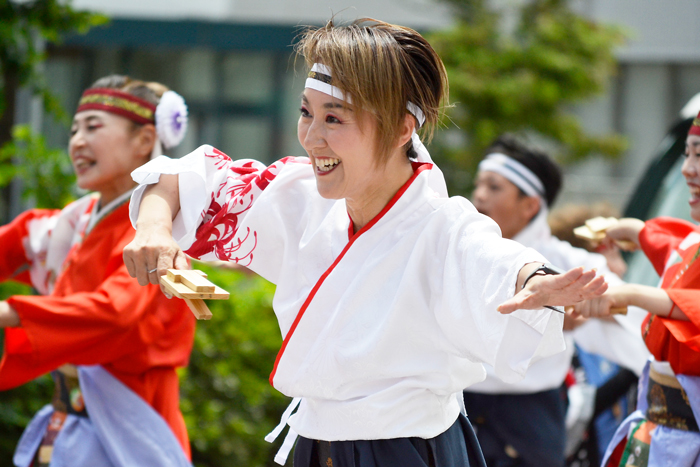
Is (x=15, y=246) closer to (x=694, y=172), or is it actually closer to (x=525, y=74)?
(x=694, y=172)

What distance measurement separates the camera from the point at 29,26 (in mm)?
3830

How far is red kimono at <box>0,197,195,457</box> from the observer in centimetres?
239

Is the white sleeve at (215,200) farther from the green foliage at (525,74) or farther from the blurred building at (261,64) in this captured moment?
the blurred building at (261,64)

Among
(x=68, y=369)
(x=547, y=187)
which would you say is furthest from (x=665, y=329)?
(x=68, y=369)

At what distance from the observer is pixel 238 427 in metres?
4.48

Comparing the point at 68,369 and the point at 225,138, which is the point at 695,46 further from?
the point at 68,369

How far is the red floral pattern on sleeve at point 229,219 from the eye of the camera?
207cm

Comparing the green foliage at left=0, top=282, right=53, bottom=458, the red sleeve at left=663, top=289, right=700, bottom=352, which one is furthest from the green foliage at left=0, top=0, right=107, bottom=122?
the red sleeve at left=663, top=289, right=700, bottom=352

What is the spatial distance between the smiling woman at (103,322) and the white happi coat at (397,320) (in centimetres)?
65

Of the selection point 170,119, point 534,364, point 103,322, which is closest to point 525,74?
point 534,364

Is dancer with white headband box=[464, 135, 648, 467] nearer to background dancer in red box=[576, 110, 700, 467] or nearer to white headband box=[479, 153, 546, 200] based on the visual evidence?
white headband box=[479, 153, 546, 200]

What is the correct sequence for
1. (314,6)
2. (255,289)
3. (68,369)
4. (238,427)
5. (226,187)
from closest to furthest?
(226,187)
(68,369)
(238,427)
(255,289)
(314,6)

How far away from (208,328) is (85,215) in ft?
5.86

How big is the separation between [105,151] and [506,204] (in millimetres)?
1914
